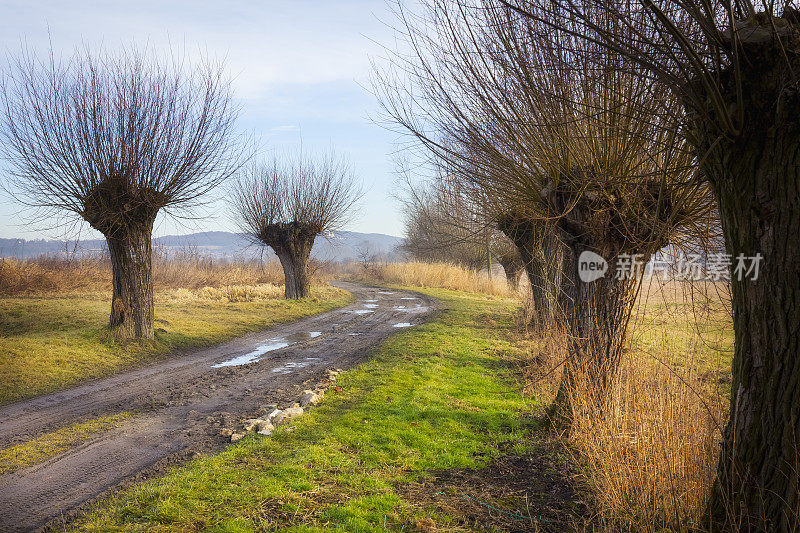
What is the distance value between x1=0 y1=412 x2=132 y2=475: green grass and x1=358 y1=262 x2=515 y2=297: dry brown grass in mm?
23460

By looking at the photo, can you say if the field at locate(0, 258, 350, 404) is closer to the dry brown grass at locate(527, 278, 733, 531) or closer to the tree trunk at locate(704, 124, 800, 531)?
the dry brown grass at locate(527, 278, 733, 531)

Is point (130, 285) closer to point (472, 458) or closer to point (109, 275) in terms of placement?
point (472, 458)

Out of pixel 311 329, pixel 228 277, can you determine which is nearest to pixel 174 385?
pixel 311 329

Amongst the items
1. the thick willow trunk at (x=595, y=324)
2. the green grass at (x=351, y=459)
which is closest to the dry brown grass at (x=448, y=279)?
the green grass at (x=351, y=459)

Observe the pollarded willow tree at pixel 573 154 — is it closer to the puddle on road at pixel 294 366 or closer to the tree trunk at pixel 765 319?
the tree trunk at pixel 765 319

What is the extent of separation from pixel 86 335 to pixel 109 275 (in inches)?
472

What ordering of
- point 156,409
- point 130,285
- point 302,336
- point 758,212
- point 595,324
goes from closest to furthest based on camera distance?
1. point 758,212
2. point 595,324
3. point 156,409
4. point 130,285
5. point 302,336

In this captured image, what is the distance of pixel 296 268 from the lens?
71.2 ft

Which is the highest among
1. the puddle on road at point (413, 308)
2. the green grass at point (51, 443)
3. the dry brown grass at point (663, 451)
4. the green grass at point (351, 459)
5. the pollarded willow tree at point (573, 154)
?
the pollarded willow tree at point (573, 154)

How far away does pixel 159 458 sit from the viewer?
5.02 meters

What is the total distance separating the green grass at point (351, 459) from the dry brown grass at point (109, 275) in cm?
1390

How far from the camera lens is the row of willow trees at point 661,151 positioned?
2584 mm

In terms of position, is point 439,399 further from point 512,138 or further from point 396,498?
point 512,138

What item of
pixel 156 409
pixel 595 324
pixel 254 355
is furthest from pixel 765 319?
pixel 254 355
